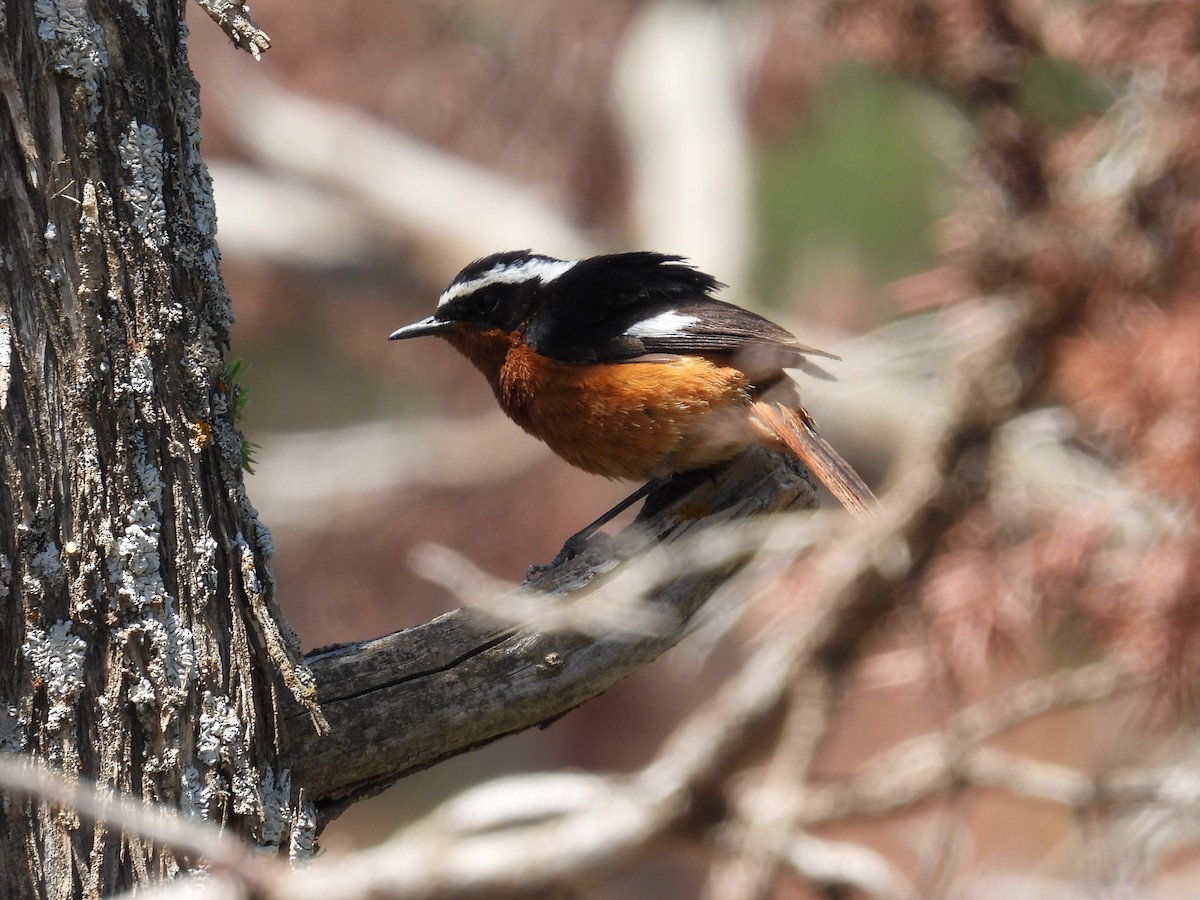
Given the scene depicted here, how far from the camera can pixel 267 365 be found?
43.4 feet

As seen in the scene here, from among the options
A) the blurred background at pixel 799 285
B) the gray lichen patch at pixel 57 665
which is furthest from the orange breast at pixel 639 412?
the gray lichen patch at pixel 57 665

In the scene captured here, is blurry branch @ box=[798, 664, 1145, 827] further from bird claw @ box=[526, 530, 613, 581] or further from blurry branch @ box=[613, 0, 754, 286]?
blurry branch @ box=[613, 0, 754, 286]

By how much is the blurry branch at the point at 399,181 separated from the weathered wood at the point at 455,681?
6.60 meters

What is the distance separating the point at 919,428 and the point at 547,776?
2152mm

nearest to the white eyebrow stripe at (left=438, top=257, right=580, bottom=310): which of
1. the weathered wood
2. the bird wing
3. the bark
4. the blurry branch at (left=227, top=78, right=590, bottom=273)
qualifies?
the bird wing

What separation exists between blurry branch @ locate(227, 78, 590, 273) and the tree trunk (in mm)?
7006

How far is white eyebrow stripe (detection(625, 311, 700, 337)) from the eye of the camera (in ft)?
12.7

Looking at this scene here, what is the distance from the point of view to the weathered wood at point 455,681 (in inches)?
92.4

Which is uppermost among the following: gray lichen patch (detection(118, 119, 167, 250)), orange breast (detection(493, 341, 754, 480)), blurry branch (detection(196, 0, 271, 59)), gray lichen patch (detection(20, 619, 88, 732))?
orange breast (detection(493, 341, 754, 480))

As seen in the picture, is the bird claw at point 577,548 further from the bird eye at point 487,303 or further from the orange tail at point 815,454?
the bird eye at point 487,303

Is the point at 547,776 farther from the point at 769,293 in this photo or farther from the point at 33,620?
the point at 769,293

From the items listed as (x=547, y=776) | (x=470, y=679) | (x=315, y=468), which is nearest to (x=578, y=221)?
(x=315, y=468)

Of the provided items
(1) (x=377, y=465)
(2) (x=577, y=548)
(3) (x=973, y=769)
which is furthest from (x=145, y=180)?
(1) (x=377, y=465)

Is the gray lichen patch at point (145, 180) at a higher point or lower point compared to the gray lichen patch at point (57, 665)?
higher
